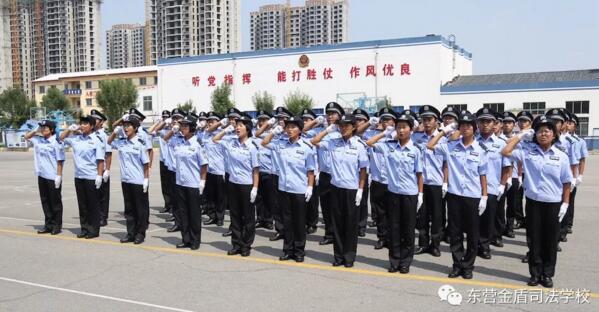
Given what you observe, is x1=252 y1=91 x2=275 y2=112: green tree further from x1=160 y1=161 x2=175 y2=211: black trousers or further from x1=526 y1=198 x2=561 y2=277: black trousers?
x1=526 y1=198 x2=561 y2=277: black trousers

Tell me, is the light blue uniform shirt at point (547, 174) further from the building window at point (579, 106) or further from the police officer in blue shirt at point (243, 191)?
the building window at point (579, 106)

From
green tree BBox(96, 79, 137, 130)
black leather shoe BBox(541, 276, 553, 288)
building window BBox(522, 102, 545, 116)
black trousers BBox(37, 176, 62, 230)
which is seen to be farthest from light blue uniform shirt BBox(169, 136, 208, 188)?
green tree BBox(96, 79, 137, 130)

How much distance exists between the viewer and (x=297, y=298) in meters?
5.28

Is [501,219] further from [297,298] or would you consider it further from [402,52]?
[402,52]

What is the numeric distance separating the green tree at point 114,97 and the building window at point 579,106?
41.2 m

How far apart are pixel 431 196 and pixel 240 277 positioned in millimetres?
3004

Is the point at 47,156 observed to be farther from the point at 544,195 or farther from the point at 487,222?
the point at 544,195

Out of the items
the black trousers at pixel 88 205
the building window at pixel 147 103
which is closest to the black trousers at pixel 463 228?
the black trousers at pixel 88 205

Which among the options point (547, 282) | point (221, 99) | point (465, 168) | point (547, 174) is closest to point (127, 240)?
point (465, 168)

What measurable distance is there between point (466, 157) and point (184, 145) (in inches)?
154

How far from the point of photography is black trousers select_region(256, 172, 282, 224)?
9188 millimetres

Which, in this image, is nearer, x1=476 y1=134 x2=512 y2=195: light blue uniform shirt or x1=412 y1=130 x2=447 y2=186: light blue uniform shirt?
x1=476 y1=134 x2=512 y2=195: light blue uniform shirt

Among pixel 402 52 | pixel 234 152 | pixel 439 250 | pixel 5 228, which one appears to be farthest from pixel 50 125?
pixel 402 52

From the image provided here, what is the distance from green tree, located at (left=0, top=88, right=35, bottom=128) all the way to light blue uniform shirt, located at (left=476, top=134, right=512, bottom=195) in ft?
215
